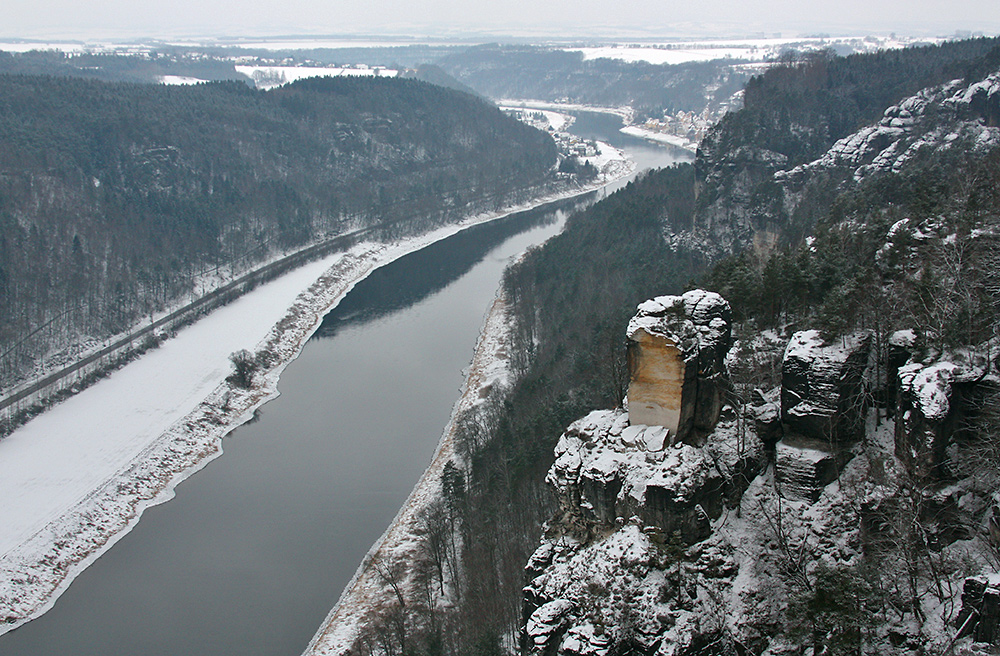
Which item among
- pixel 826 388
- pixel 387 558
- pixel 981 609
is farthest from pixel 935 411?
pixel 387 558

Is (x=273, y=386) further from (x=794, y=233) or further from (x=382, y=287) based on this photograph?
(x=794, y=233)

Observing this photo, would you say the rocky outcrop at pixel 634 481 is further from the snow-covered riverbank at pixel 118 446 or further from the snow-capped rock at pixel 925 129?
the snow-capped rock at pixel 925 129

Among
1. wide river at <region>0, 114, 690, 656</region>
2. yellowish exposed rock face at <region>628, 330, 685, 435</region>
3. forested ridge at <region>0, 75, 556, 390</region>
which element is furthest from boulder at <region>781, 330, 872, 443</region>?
forested ridge at <region>0, 75, 556, 390</region>

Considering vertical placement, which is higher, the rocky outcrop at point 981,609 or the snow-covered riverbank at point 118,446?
the rocky outcrop at point 981,609

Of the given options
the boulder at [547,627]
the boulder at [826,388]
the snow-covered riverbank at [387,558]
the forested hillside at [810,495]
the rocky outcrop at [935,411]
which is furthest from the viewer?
the snow-covered riverbank at [387,558]

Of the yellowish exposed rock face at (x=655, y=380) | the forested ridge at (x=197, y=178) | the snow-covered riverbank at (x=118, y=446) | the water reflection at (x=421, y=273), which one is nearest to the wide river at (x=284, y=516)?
the snow-covered riverbank at (x=118, y=446)

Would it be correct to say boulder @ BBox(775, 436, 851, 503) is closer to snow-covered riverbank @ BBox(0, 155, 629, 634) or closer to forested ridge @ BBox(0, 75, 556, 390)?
snow-covered riverbank @ BBox(0, 155, 629, 634)

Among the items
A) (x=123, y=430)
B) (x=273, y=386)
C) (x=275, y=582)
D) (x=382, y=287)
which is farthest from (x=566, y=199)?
(x=275, y=582)
